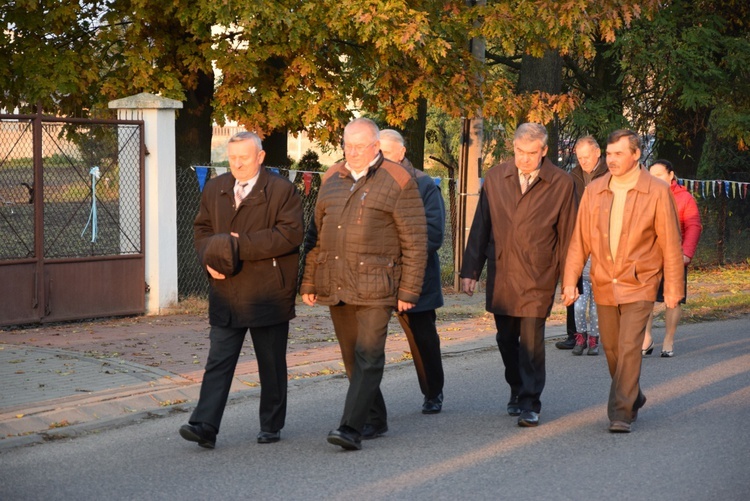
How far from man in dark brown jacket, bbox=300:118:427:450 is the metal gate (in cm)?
592

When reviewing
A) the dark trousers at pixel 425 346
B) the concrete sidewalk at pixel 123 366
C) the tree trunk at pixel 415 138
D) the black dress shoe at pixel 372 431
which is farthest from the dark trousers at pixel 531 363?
the tree trunk at pixel 415 138

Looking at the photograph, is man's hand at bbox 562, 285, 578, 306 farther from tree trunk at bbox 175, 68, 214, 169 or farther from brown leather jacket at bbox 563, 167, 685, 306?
tree trunk at bbox 175, 68, 214, 169

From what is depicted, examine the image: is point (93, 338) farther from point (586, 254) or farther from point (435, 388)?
point (586, 254)

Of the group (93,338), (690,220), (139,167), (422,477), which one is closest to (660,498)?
(422,477)

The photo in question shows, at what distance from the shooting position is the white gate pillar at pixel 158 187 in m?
13.3

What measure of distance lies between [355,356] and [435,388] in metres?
1.40

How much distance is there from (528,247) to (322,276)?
1524mm

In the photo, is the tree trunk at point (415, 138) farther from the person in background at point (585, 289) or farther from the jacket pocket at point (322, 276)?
the jacket pocket at point (322, 276)

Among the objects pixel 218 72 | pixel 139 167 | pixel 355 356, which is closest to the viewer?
pixel 355 356

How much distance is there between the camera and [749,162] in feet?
91.8

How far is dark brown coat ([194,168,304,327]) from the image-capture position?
7.02 meters

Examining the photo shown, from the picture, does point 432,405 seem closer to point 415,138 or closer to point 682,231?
point 682,231

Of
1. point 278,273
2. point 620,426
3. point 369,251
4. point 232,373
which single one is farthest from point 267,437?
point 620,426

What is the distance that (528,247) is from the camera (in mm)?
7879
